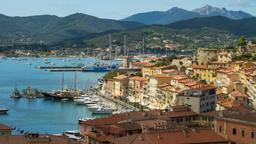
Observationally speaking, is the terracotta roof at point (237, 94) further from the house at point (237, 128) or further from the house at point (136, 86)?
the house at point (237, 128)

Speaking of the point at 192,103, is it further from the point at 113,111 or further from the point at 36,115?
the point at 36,115

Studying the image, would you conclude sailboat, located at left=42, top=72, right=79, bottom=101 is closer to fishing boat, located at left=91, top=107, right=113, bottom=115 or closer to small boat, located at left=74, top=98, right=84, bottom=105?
small boat, located at left=74, top=98, right=84, bottom=105

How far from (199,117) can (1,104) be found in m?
37.9

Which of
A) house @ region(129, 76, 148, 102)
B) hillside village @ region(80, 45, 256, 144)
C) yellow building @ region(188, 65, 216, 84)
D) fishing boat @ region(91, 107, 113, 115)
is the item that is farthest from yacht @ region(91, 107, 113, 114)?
yellow building @ region(188, 65, 216, 84)

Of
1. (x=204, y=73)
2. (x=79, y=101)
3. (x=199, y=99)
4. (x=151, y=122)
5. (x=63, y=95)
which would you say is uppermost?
(x=204, y=73)

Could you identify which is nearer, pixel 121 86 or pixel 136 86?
pixel 136 86

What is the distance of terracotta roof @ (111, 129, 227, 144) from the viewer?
79.9 ft

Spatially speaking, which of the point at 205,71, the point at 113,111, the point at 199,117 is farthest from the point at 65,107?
the point at 199,117

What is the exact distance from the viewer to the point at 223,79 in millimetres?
56906

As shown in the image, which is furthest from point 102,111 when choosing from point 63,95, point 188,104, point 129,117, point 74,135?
point 129,117

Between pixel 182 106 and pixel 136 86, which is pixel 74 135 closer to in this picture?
pixel 182 106

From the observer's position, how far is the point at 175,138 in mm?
25000

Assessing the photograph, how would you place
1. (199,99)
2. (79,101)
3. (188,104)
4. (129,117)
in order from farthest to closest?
(79,101)
(199,99)
(188,104)
(129,117)

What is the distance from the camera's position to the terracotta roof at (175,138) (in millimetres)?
24359
